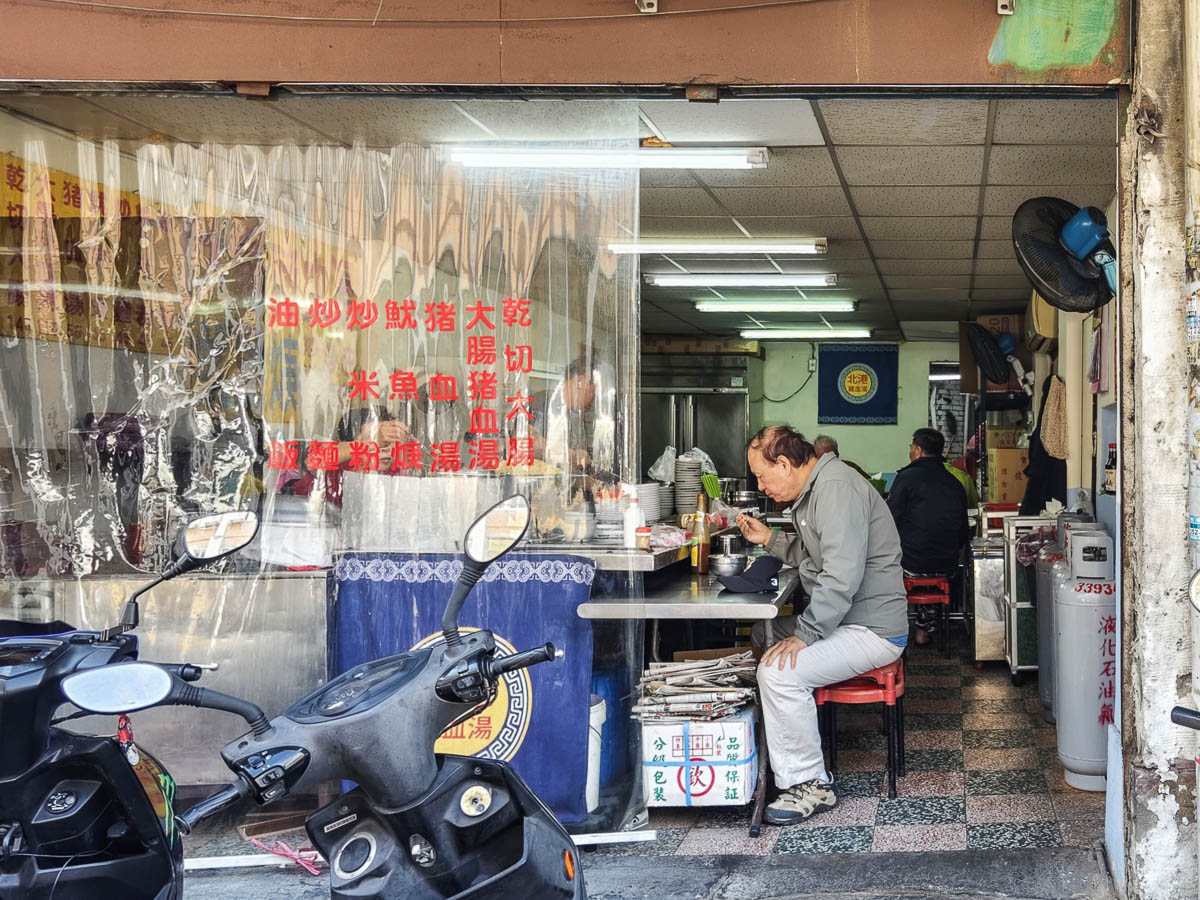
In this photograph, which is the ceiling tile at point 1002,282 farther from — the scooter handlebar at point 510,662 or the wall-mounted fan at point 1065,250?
the scooter handlebar at point 510,662

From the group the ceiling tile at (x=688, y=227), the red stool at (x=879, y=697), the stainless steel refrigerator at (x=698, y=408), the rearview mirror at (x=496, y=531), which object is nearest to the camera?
the rearview mirror at (x=496, y=531)

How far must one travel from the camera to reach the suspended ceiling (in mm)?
4059

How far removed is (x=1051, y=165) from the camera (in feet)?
17.6

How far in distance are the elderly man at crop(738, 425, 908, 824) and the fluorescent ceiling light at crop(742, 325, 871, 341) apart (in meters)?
8.47

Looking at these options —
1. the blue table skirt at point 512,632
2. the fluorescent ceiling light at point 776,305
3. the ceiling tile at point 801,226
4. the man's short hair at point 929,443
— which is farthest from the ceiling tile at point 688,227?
the blue table skirt at point 512,632

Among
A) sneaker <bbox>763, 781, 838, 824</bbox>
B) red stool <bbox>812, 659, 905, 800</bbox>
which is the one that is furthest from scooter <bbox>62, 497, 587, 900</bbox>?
red stool <bbox>812, 659, 905, 800</bbox>

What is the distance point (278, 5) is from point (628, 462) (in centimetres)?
189

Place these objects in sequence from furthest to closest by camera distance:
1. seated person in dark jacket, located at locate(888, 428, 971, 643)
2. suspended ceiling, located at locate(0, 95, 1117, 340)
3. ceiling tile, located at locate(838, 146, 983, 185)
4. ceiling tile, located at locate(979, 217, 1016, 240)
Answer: seated person in dark jacket, located at locate(888, 428, 971, 643) < ceiling tile, located at locate(979, 217, 1016, 240) < ceiling tile, located at locate(838, 146, 983, 185) < suspended ceiling, located at locate(0, 95, 1117, 340)

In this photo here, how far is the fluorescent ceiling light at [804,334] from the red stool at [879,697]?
28.0 feet

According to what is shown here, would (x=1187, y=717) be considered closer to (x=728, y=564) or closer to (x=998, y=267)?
(x=728, y=564)

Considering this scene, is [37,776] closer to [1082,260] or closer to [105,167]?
[105,167]

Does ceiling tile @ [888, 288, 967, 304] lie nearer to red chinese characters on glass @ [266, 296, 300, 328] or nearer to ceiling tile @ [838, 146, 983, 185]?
ceiling tile @ [838, 146, 983, 185]

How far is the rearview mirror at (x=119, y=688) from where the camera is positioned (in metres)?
1.62

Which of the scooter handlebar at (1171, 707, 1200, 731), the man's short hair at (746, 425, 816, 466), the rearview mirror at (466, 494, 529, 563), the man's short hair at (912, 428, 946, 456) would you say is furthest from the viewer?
the man's short hair at (912, 428, 946, 456)
